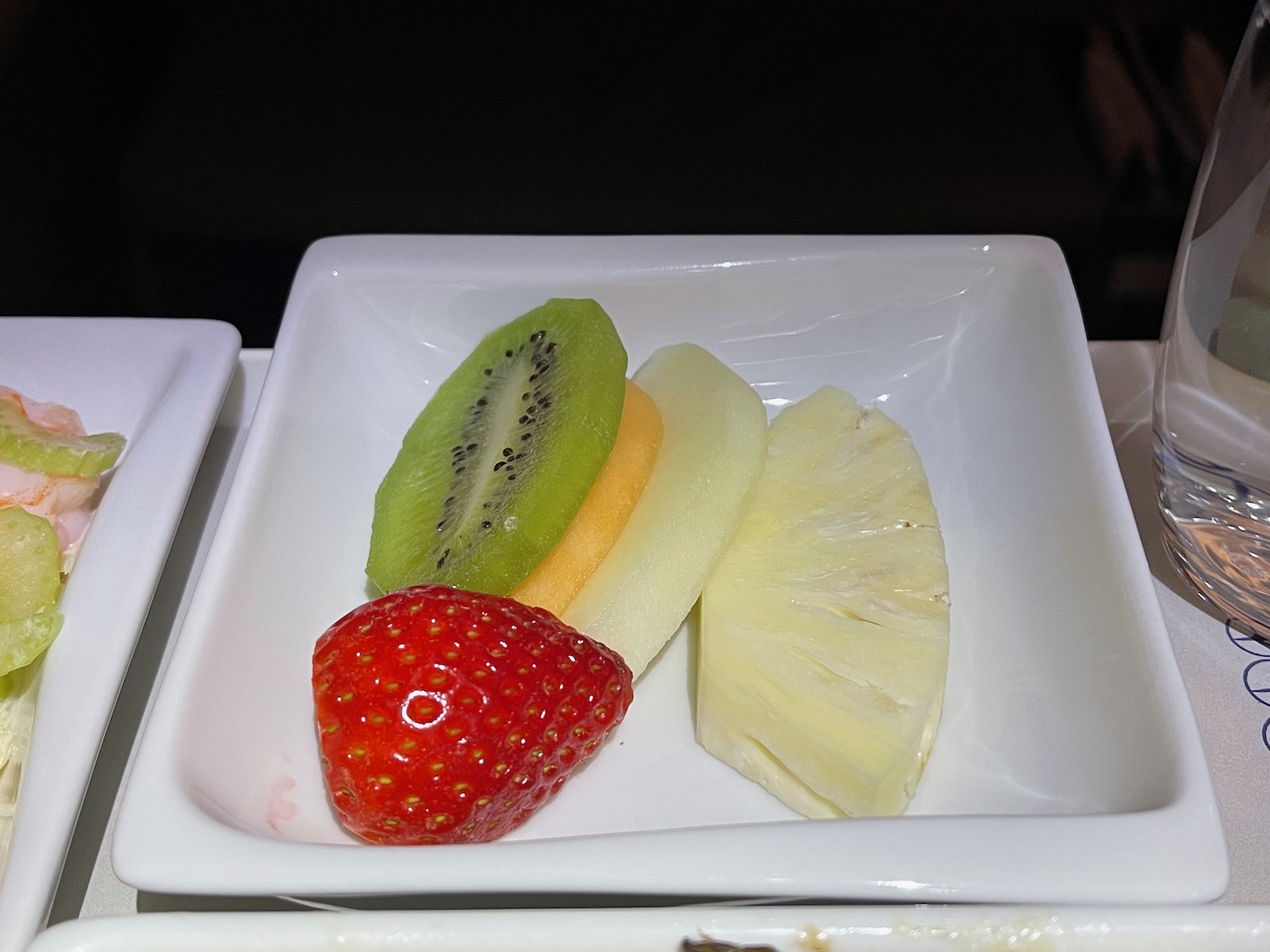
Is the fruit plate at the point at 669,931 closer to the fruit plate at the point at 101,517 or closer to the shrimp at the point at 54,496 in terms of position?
the fruit plate at the point at 101,517

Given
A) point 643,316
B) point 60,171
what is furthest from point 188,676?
point 60,171

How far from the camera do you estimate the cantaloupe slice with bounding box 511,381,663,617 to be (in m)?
1.04

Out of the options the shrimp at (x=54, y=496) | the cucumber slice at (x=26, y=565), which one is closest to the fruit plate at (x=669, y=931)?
the cucumber slice at (x=26, y=565)

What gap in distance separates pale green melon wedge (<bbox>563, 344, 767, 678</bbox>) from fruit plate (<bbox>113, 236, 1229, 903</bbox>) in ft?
0.31

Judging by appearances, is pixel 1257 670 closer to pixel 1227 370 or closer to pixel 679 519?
pixel 1227 370

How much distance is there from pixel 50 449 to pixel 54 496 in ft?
0.15

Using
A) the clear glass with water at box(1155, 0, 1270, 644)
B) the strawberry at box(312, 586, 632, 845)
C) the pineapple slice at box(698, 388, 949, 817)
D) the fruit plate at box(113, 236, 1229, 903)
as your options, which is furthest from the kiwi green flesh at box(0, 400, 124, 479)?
the clear glass with water at box(1155, 0, 1270, 644)

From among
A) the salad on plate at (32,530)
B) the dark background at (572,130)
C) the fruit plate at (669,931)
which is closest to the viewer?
the fruit plate at (669,931)

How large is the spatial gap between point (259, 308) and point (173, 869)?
3.34 ft

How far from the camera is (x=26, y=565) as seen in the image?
1.01 m

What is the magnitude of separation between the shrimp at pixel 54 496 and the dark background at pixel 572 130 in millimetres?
500

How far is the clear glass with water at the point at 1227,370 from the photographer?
38.4 inches

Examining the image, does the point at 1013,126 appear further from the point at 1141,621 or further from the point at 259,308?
the point at 259,308

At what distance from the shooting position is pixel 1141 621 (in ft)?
3.02
